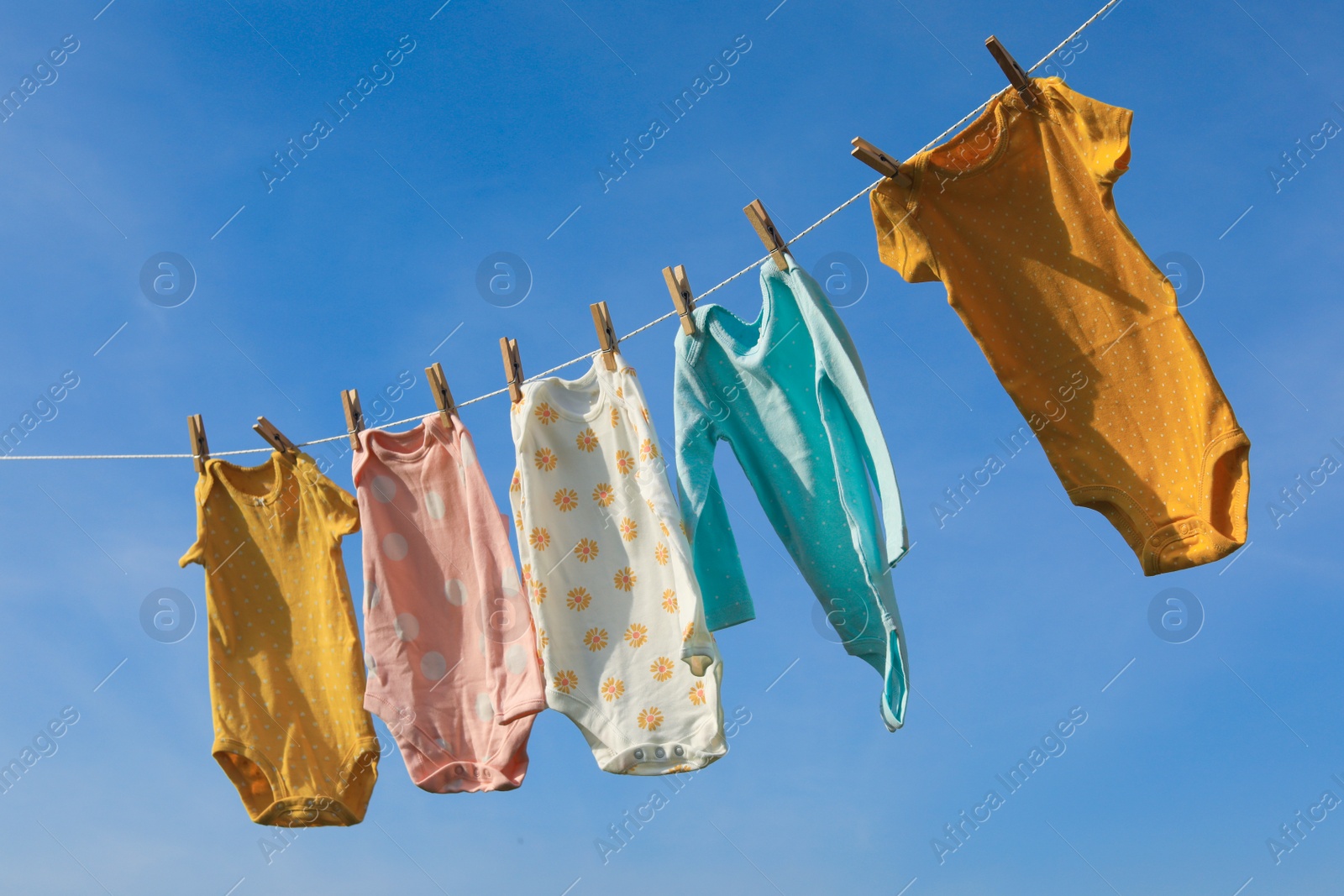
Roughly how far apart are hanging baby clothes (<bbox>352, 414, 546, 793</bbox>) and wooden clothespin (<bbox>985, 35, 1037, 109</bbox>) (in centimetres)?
224

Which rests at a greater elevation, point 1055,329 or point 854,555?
point 1055,329

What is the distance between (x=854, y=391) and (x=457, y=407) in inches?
60.9

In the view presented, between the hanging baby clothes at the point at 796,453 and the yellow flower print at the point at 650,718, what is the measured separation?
0.34 metres

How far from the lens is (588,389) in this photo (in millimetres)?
4250

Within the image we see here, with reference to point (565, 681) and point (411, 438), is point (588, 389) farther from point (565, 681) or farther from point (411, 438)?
point (565, 681)

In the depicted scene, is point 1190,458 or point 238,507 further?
point 238,507

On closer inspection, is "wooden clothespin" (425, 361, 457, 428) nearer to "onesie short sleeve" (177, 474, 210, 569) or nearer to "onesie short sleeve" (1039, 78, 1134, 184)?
"onesie short sleeve" (177, 474, 210, 569)

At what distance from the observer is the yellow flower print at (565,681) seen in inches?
154

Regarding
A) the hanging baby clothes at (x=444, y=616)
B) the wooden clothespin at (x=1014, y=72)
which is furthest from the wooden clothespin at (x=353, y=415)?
the wooden clothespin at (x=1014, y=72)

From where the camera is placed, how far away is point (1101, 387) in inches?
137

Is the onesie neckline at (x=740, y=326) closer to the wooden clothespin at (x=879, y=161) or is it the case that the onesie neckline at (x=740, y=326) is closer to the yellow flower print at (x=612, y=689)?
the wooden clothespin at (x=879, y=161)

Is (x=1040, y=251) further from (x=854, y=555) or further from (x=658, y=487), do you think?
(x=658, y=487)

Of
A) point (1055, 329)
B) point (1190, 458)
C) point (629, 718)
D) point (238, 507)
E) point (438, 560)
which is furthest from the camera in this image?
point (238, 507)

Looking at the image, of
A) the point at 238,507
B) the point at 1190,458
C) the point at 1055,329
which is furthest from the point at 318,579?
the point at 1190,458
